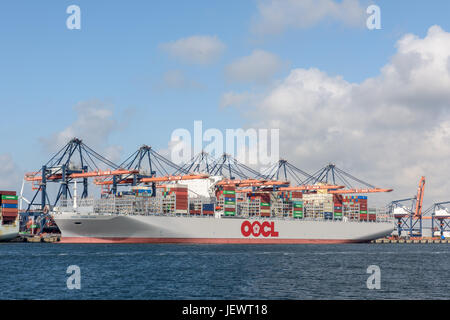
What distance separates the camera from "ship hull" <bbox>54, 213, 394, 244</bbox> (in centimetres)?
8819

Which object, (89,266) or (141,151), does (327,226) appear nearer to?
(141,151)

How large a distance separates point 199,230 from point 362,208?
45429 millimetres

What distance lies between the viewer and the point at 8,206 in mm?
98875

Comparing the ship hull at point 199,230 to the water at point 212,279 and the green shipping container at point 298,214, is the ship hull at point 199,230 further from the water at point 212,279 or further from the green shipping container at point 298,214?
the water at point 212,279

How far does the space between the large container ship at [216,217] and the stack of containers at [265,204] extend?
6.8 inches

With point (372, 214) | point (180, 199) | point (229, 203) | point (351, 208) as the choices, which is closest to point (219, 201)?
point (229, 203)

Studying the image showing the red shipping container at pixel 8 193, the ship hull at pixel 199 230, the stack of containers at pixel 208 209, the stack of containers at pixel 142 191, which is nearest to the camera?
the ship hull at pixel 199 230

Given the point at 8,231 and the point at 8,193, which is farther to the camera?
the point at 8,193

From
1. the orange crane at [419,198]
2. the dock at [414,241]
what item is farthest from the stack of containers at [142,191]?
the orange crane at [419,198]

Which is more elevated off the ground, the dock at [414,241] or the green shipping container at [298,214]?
the green shipping container at [298,214]

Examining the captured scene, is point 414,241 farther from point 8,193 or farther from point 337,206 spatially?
point 8,193

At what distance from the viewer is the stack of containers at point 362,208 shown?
406 feet

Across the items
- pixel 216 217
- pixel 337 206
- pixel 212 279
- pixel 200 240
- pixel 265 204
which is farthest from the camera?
pixel 337 206

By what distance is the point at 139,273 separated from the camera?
1766 inches
